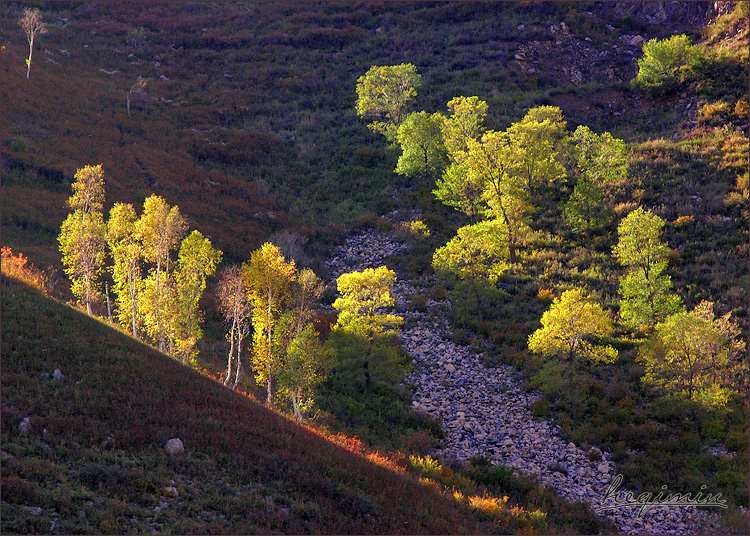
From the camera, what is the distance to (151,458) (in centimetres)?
1630

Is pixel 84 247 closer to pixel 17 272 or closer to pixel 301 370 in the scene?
pixel 17 272

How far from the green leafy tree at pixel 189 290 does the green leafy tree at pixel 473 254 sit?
1659 cm

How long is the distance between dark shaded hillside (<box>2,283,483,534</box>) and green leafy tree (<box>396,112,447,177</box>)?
4051cm

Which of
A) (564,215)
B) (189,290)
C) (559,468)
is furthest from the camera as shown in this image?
(564,215)

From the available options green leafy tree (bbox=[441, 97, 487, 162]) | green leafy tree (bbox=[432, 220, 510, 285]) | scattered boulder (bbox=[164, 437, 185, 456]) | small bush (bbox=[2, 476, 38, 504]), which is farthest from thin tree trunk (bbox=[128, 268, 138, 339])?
green leafy tree (bbox=[441, 97, 487, 162])

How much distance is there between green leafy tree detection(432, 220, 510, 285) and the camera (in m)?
43.2

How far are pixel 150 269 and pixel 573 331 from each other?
20313 mm

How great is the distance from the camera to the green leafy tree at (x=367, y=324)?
33.9 m

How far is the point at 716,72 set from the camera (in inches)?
2795

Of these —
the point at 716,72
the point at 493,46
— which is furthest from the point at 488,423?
the point at 493,46

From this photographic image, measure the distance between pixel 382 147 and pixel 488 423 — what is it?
4217 cm

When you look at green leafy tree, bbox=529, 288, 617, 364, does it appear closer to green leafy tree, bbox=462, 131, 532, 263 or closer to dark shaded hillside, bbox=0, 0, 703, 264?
green leafy tree, bbox=462, 131, 532, 263
